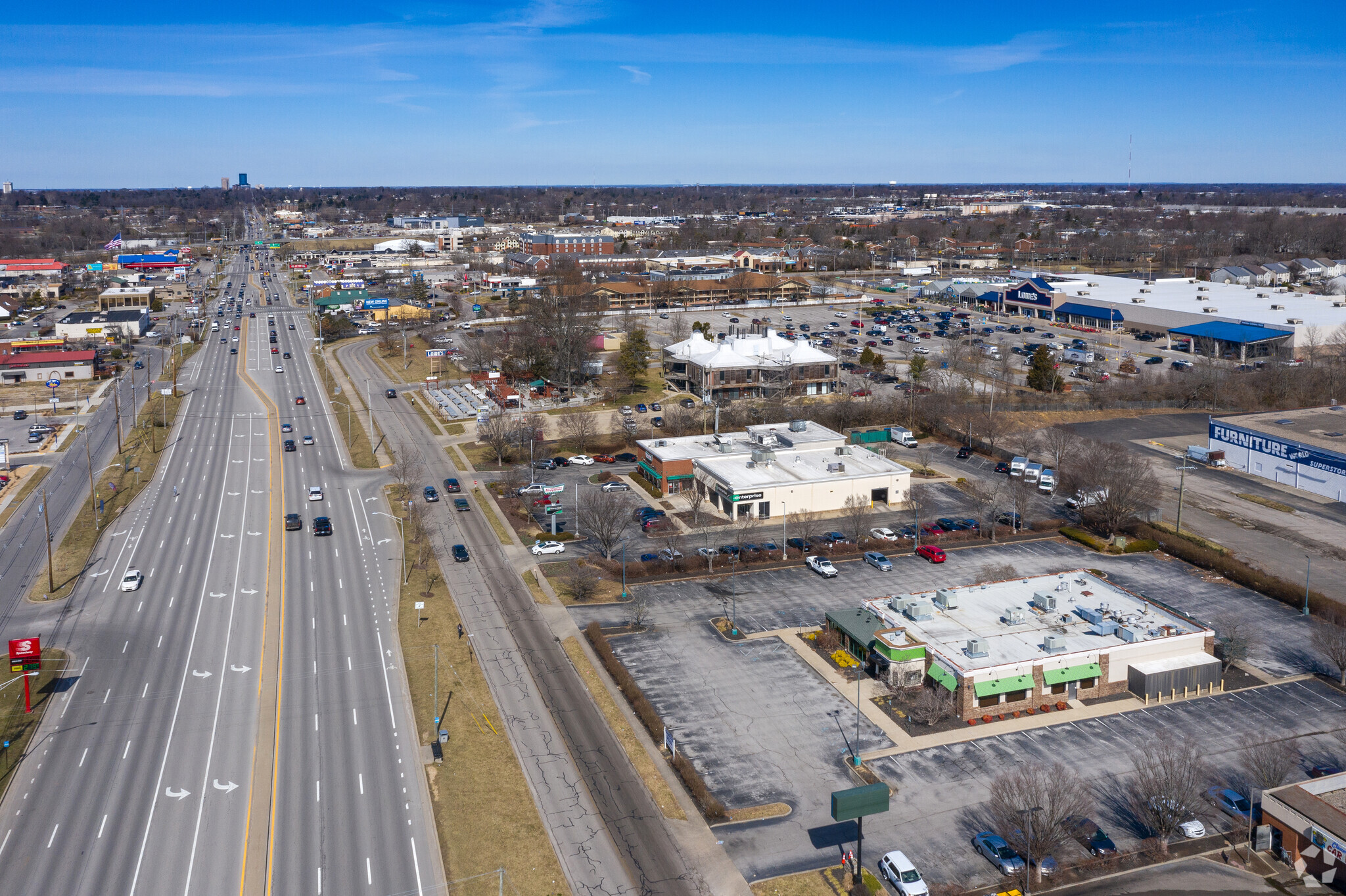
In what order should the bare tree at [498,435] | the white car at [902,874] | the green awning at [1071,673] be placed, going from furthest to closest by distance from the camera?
the bare tree at [498,435] < the green awning at [1071,673] < the white car at [902,874]

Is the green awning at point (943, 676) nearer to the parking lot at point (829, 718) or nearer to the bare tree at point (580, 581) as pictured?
the parking lot at point (829, 718)

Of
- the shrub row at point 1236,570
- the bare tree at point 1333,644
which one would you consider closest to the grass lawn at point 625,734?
the bare tree at point 1333,644

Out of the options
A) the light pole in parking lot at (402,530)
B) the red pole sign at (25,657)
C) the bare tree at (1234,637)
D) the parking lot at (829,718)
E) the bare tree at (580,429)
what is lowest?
the parking lot at (829,718)

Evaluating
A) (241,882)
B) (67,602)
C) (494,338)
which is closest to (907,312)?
(494,338)

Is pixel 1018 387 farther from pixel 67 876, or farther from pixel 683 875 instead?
pixel 67 876

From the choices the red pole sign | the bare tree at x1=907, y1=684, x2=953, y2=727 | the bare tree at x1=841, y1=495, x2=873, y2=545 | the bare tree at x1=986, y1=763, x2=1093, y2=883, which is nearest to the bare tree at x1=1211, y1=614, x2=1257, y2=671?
the bare tree at x1=907, y1=684, x2=953, y2=727

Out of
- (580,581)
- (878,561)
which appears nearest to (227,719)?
(580,581)
